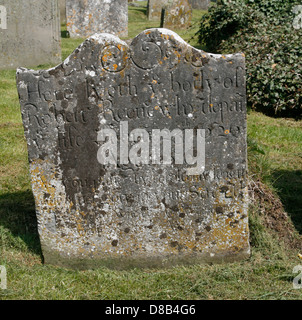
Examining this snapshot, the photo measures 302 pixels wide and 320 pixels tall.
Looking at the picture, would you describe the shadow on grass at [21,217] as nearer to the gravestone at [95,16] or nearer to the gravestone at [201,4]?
the gravestone at [95,16]

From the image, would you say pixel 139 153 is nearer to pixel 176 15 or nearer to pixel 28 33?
pixel 28 33

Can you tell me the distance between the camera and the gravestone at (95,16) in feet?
50.6

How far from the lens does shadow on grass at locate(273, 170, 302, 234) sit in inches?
193

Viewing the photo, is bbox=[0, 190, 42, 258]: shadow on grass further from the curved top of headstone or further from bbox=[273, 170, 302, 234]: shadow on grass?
bbox=[273, 170, 302, 234]: shadow on grass

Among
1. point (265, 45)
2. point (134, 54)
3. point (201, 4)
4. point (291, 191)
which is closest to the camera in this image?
point (134, 54)

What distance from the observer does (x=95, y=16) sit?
51.0 feet

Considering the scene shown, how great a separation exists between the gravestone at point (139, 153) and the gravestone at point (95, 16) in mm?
12464

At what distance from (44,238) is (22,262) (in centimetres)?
30

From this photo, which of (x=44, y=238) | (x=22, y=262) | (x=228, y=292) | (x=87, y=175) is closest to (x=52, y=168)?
(x=87, y=175)

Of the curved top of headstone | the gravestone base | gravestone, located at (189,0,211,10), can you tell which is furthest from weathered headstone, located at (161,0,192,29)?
the gravestone base

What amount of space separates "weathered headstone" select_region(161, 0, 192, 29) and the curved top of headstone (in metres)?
13.4

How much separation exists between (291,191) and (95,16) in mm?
11945

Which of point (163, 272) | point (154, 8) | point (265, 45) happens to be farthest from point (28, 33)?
point (154, 8)

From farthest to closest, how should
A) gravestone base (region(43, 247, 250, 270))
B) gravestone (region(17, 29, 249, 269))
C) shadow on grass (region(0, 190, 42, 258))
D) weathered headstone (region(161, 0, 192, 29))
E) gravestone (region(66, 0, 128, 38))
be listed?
weathered headstone (region(161, 0, 192, 29))
gravestone (region(66, 0, 128, 38))
shadow on grass (region(0, 190, 42, 258))
gravestone base (region(43, 247, 250, 270))
gravestone (region(17, 29, 249, 269))
